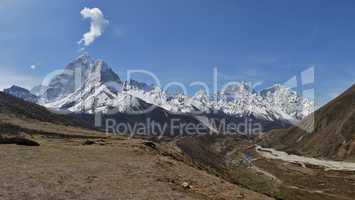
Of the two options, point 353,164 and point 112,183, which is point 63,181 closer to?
point 112,183

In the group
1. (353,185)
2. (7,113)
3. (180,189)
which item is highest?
(7,113)

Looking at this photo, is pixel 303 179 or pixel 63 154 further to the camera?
pixel 303 179

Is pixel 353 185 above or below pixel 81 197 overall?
below

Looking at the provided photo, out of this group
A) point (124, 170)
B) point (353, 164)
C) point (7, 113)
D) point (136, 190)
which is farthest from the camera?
point (353, 164)

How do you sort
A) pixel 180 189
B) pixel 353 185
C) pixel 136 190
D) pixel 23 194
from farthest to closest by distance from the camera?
pixel 353 185 < pixel 180 189 < pixel 136 190 < pixel 23 194

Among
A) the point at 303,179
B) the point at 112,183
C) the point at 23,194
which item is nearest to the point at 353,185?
the point at 303,179

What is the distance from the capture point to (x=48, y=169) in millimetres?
36094

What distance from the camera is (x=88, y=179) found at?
33.7 meters

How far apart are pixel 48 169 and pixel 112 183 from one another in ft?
22.3

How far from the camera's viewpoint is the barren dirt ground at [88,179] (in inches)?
1119

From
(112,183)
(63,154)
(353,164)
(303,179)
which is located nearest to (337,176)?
(303,179)

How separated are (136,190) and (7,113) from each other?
122223 mm

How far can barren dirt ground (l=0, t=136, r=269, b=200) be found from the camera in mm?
28422

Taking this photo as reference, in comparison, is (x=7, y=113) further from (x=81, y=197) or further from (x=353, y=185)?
A: (x=81, y=197)
